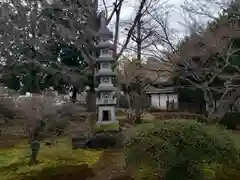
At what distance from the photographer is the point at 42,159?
1059 centimetres

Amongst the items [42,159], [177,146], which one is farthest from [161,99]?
[177,146]

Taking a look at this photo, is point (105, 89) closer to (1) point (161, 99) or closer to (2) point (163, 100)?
(2) point (163, 100)

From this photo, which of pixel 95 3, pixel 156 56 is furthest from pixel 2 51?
pixel 156 56

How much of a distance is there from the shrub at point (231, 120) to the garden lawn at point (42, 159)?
9.96 meters

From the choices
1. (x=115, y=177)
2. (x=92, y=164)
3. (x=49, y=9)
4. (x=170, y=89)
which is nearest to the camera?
(x=115, y=177)

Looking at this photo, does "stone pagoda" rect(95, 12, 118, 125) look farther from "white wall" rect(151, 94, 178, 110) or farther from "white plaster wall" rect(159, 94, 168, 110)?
"white plaster wall" rect(159, 94, 168, 110)

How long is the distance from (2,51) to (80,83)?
5.87m

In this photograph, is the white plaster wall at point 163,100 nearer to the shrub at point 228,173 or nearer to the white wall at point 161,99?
the white wall at point 161,99

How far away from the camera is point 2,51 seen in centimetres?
2178

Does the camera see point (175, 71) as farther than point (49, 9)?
No

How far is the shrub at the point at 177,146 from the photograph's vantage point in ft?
17.9

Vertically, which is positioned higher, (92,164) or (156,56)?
(156,56)

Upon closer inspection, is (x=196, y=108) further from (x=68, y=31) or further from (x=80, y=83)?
(x=68, y=31)

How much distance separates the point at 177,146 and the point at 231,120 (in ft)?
50.8
